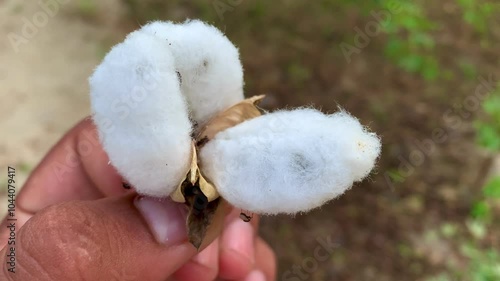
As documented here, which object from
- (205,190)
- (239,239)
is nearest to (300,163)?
(205,190)

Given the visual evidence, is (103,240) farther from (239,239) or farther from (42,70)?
(42,70)

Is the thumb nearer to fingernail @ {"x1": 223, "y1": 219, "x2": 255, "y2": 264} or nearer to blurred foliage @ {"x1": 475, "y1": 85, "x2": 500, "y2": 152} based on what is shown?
fingernail @ {"x1": 223, "y1": 219, "x2": 255, "y2": 264}

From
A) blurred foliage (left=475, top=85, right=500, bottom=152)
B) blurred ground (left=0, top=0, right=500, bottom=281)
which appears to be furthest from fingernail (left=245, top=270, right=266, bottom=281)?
blurred foliage (left=475, top=85, right=500, bottom=152)

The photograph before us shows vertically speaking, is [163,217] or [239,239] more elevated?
[163,217]

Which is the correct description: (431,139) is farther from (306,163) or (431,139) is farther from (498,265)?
(306,163)

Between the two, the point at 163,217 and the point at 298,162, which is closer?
the point at 298,162

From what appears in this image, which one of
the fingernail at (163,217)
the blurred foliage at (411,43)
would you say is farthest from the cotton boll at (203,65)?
the blurred foliage at (411,43)

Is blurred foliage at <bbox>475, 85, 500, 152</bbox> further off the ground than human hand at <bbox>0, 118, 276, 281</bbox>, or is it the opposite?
human hand at <bbox>0, 118, 276, 281</bbox>

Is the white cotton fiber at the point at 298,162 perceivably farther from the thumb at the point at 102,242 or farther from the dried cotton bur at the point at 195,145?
the thumb at the point at 102,242
